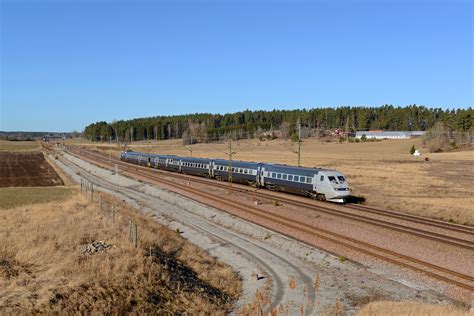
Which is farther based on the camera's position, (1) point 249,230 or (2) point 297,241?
(1) point 249,230

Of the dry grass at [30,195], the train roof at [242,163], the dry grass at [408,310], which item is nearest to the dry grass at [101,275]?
the dry grass at [408,310]

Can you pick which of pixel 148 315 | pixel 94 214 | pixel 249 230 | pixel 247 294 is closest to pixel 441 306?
pixel 247 294

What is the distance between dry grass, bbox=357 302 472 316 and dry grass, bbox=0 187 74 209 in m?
36.2

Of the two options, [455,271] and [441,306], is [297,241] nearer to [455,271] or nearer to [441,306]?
[455,271]

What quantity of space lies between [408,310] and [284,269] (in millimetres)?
6980

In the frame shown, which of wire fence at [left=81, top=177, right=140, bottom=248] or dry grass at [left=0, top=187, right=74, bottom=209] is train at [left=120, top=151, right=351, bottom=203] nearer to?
wire fence at [left=81, top=177, right=140, bottom=248]

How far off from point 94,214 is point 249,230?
12783 mm

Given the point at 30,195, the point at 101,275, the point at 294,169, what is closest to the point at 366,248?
the point at 101,275

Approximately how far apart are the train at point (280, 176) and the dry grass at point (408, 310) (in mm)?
21549

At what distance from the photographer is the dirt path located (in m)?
16.0

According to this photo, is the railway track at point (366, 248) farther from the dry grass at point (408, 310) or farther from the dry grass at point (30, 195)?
the dry grass at point (30, 195)

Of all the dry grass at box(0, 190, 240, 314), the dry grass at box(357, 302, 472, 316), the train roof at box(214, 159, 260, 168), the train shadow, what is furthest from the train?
the dry grass at box(357, 302, 472, 316)

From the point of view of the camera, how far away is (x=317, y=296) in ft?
53.1

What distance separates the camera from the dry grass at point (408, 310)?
13.3m
